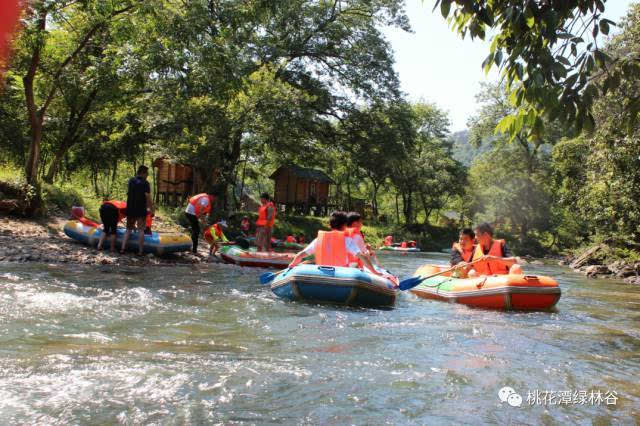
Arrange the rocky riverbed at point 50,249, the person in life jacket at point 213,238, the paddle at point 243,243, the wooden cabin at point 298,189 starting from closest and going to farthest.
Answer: the rocky riverbed at point 50,249 < the paddle at point 243,243 < the person in life jacket at point 213,238 < the wooden cabin at point 298,189

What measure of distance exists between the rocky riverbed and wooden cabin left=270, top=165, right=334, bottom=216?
73.6ft

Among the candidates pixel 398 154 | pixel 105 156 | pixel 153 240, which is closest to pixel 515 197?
pixel 398 154

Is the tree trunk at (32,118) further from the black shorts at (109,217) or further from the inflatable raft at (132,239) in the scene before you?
the black shorts at (109,217)

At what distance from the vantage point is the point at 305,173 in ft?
119

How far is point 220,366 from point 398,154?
2193cm

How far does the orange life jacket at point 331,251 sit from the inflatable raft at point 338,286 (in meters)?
0.47

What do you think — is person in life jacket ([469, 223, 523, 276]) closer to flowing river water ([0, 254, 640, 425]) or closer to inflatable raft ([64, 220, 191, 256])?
flowing river water ([0, 254, 640, 425])

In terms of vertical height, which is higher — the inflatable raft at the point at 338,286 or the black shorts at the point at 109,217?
the black shorts at the point at 109,217

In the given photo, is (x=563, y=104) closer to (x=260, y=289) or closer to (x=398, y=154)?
(x=260, y=289)

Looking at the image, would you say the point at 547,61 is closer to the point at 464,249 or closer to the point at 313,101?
the point at 464,249

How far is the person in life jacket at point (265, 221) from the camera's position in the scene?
1378 centimetres

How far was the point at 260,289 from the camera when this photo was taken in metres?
9.60

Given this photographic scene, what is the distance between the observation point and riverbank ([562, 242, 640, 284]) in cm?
1712
